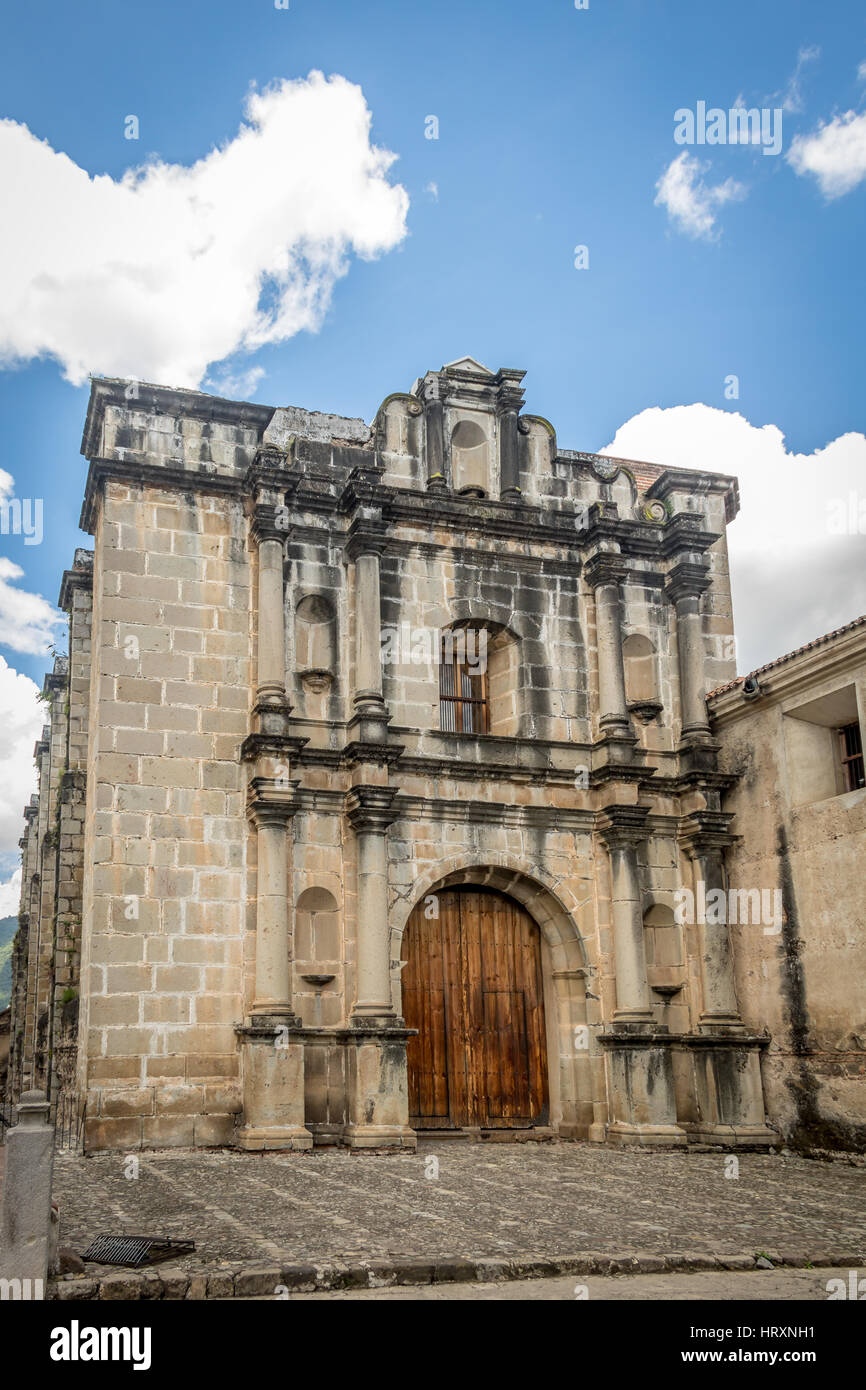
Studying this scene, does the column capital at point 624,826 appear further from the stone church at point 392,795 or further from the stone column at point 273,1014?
the stone column at point 273,1014

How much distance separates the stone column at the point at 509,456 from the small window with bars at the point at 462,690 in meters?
2.18

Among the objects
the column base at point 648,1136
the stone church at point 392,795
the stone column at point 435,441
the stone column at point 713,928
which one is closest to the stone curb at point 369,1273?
the stone church at point 392,795

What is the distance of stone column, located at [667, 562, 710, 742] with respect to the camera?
1745 cm

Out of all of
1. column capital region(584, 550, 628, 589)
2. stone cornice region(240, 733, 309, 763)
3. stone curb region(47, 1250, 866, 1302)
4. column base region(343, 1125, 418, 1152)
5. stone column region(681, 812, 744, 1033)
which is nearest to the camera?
stone curb region(47, 1250, 866, 1302)

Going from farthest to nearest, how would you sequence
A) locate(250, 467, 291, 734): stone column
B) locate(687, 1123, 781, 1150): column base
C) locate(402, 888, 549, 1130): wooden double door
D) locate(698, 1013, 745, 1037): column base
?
locate(698, 1013, 745, 1037): column base, locate(402, 888, 549, 1130): wooden double door, locate(687, 1123, 781, 1150): column base, locate(250, 467, 291, 734): stone column

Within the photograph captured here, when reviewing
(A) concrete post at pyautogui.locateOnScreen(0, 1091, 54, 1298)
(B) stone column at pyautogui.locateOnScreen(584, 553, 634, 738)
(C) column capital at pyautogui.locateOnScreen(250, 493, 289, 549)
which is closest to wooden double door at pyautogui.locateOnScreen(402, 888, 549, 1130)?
(B) stone column at pyautogui.locateOnScreen(584, 553, 634, 738)

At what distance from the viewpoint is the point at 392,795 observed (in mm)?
15352

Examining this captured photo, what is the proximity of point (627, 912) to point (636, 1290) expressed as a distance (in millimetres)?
9150

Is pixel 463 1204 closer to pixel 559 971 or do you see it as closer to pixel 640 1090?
pixel 640 1090

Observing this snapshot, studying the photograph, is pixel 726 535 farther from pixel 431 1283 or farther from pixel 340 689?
pixel 431 1283

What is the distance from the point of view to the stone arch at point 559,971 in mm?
15898

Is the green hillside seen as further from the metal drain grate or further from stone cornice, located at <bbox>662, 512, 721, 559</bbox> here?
the metal drain grate

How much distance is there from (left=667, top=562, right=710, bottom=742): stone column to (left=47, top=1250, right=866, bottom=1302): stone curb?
9.92 m

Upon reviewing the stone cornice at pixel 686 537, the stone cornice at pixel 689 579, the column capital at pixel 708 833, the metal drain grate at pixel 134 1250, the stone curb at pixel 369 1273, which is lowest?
the stone curb at pixel 369 1273
